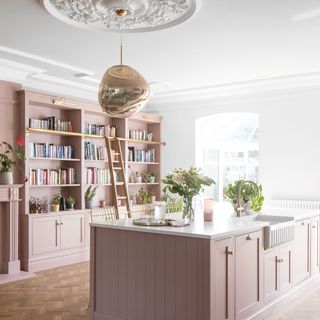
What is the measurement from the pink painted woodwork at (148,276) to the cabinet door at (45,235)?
2447mm

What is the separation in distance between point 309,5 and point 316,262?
3147 millimetres

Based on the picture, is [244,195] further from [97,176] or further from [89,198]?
[97,176]

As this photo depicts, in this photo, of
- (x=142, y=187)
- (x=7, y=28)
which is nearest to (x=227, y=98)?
(x=142, y=187)

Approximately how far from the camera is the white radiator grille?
6.70 metres

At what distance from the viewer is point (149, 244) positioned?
3.59m

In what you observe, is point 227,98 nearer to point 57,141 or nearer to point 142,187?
point 142,187

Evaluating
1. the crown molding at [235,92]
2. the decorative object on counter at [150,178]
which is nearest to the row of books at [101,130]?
the decorative object on counter at [150,178]

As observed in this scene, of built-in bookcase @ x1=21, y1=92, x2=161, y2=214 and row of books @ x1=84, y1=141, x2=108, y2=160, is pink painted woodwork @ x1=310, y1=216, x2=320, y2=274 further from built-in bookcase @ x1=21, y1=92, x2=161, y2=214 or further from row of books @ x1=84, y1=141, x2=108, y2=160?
row of books @ x1=84, y1=141, x2=108, y2=160

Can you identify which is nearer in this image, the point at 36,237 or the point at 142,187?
the point at 36,237

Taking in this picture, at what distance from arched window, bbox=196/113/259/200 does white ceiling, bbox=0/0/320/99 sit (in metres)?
1.50

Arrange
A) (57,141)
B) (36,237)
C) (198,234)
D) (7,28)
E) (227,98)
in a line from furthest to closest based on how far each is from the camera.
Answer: (227,98) < (57,141) < (36,237) < (7,28) < (198,234)

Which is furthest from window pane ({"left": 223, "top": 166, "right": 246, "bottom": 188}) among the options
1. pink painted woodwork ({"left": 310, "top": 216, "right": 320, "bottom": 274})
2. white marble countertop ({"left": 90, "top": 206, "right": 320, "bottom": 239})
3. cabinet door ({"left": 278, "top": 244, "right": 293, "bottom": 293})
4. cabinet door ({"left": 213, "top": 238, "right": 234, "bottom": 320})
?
cabinet door ({"left": 213, "top": 238, "right": 234, "bottom": 320})

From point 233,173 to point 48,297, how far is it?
4767 millimetres

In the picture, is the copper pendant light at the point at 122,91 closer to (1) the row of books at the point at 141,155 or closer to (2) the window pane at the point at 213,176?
(1) the row of books at the point at 141,155
